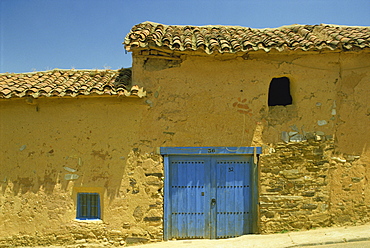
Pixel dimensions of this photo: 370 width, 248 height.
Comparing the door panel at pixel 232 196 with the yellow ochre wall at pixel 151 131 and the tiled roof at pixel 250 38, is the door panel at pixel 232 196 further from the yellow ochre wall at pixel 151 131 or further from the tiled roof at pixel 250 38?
the tiled roof at pixel 250 38

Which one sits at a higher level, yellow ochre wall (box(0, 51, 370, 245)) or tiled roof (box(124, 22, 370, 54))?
tiled roof (box(124, 22, 370, 54))

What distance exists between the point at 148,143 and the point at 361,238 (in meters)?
4.59

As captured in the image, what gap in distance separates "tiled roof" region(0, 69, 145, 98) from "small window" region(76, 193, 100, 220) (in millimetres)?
2223

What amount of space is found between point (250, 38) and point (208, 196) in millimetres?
3634

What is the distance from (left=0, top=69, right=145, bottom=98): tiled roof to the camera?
7.08 meters

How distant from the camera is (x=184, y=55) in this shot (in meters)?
7.38

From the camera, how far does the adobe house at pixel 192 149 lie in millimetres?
7188

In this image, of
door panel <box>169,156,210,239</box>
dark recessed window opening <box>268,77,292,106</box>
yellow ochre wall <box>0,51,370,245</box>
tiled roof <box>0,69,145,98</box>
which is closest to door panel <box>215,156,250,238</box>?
door panel <box>169,156,210,239</box>

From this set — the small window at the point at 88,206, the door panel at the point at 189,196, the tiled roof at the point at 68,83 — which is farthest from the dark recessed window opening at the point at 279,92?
the small window at the point at 88,206

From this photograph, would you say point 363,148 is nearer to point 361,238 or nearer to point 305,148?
point 305,148

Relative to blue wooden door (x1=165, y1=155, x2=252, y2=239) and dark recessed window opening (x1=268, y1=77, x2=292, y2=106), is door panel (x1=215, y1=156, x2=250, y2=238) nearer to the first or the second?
blue wooden door (x1=165, y1=155, x2=252, y2=239)

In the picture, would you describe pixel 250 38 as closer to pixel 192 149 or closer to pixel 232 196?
pixel 192 149

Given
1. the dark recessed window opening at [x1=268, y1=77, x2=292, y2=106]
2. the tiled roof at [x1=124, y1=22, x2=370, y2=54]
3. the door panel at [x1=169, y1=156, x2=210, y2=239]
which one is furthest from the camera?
the dark recessed window opening at [x1=268, y1=77, x2=292, y2=106]

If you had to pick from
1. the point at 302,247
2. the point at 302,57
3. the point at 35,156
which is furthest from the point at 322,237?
the point at 35,156
